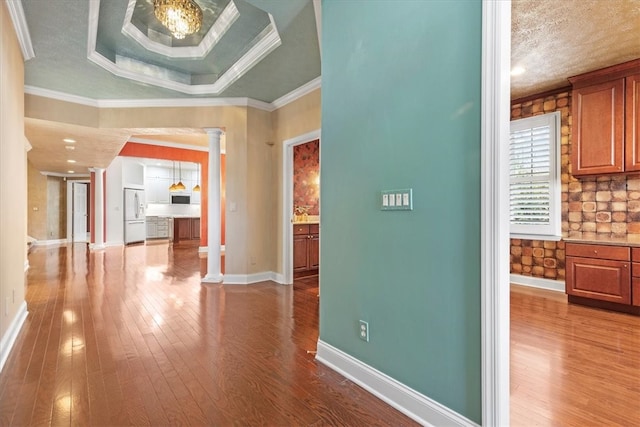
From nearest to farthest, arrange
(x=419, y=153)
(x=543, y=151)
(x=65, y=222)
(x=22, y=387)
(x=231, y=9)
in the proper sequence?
(x=419, y=153), (x=22, y=387), (x=231, y=9), (x=543, y=151), (x=65, y=222)

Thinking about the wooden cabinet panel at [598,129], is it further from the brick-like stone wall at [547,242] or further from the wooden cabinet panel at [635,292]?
the wooden cabinet panel at [635,292]

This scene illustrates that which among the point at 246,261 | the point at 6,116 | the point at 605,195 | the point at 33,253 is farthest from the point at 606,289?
the point at 33,253

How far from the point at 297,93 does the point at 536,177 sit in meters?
3.70

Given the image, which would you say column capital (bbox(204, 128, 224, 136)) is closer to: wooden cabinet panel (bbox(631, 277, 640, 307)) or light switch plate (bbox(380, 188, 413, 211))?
light switch plate (bbox(380, 188, 413, 211))

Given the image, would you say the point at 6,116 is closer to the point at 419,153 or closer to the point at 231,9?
the point at 231,9

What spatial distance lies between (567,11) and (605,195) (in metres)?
2.47

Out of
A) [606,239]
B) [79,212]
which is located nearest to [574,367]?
[606,239]

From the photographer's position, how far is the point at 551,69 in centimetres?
373

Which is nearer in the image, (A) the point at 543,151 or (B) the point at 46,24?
(B) the point at 46,24

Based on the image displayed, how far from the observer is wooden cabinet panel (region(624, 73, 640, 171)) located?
3490mm

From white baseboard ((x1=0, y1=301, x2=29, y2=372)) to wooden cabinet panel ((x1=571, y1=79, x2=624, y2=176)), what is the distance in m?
6.07

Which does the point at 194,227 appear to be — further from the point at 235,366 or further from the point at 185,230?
the point at 235,366

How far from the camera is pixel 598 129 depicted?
376cm

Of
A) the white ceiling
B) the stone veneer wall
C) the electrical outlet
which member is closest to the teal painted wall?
the electrical outlet
